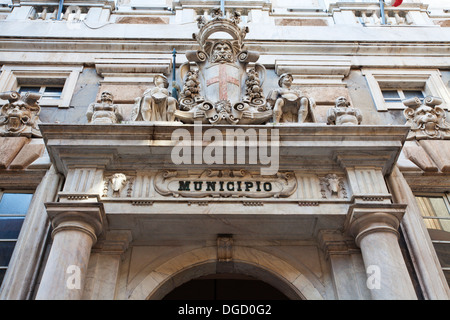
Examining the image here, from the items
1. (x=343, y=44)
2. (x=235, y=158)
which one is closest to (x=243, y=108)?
(x=235, y=158)

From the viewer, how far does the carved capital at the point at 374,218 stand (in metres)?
7.84

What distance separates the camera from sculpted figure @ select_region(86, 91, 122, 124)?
31.1ft

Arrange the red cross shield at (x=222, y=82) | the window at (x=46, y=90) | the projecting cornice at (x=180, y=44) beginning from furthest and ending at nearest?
the projecting cornice at (x=180, y=44) → the window at (x=46, y=90) → the red cross shield at (x=222, y=82)

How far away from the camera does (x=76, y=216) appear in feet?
25.4

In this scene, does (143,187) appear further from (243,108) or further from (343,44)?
(343,44)

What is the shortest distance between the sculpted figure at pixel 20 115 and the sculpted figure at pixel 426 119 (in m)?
7.69

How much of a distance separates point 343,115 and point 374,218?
245cm

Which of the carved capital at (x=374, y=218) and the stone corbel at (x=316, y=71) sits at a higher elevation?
the stone corbel at (x=316, y=71)

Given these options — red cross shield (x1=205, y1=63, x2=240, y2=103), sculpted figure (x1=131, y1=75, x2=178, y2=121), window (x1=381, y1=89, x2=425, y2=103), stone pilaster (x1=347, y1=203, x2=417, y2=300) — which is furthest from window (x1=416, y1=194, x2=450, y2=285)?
sculpted figure (x1=131, y1=75, x2=178, y2=121)

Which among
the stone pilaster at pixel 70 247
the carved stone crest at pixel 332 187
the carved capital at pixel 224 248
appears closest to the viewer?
the stone pilaster at pixel 70 247

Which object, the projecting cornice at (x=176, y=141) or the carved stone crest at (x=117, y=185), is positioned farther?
the projecting cornice at (x=176, y=141)

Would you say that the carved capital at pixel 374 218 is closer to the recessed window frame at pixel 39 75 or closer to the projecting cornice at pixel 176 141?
the projecting cornice at pixel 176 141

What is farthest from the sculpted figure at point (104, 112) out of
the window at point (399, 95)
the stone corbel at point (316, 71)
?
the window at point (399, 95)

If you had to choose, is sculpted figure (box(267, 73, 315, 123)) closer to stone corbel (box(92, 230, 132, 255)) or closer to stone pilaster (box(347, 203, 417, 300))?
stone pilaster (box(347, 203, 417, 300))
